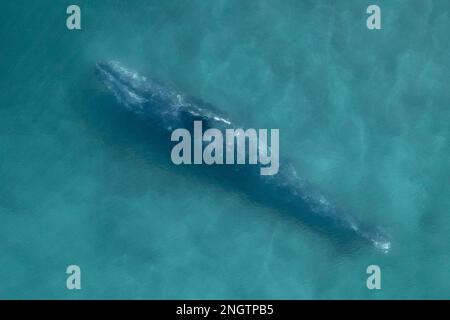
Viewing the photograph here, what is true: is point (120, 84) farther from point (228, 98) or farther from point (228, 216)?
point (228, 216)

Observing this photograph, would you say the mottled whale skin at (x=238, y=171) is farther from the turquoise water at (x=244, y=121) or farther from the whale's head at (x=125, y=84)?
the turquoise water at (x=244, y=121)

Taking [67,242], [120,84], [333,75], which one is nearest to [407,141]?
[333,75]

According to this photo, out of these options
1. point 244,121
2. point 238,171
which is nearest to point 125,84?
point 244,121

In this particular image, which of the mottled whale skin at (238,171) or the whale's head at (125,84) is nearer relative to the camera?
the mottled whale skin at (238,171)

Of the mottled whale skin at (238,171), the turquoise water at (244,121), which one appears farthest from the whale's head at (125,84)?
the turquoise water at (244,121)

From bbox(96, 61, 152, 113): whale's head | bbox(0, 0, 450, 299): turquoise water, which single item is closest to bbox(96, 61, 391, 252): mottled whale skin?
bbox(96, 61, 152, 113): whale's head

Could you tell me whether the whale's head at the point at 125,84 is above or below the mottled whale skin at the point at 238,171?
above

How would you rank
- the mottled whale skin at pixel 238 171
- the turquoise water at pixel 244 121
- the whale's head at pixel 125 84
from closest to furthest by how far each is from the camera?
the turquoise water at pixel 244 121, the mottled whale skin at pixel 238 171, the whale's head at pixel 125 84

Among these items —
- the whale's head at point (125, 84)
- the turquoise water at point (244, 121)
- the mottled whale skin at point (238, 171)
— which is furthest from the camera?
the whale's head at point (125, 84)

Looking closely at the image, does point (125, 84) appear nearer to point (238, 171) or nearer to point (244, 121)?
point (244, 121)
